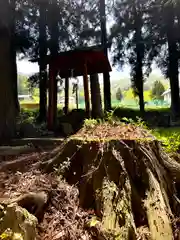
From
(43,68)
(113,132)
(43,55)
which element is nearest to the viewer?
(113,132)

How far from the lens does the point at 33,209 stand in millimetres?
2639

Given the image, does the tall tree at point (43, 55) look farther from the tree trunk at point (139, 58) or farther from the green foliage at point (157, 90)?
the green foliage at point (157, 90)

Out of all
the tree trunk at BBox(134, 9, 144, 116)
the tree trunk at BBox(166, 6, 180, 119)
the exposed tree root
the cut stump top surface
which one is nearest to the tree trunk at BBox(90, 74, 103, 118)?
the tree trunk at BBox(134, 9, 144, 116)

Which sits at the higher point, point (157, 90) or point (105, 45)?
point (105, 45)

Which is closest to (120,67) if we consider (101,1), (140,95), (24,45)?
(140,95)

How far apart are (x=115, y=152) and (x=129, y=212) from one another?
53cm

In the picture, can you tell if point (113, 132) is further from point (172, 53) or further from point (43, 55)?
point (172, 53)

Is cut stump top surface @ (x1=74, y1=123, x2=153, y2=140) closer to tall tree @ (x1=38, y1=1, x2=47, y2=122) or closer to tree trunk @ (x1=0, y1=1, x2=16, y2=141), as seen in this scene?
tree trunk @ (x1=0, y1=1, x2=16, y2=141)

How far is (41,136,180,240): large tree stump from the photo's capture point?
2623 millimetres

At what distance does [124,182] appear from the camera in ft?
9.31

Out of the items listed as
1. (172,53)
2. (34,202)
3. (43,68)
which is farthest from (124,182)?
(172,53)

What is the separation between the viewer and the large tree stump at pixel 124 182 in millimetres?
2623

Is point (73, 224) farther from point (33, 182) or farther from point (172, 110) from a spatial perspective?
point (172, 110)

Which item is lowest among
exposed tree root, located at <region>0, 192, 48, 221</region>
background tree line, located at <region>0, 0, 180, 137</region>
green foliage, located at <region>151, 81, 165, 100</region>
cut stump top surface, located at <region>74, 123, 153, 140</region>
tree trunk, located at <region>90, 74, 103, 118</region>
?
exposed tree root, located at <region>0, 192, 48, 221</region>
